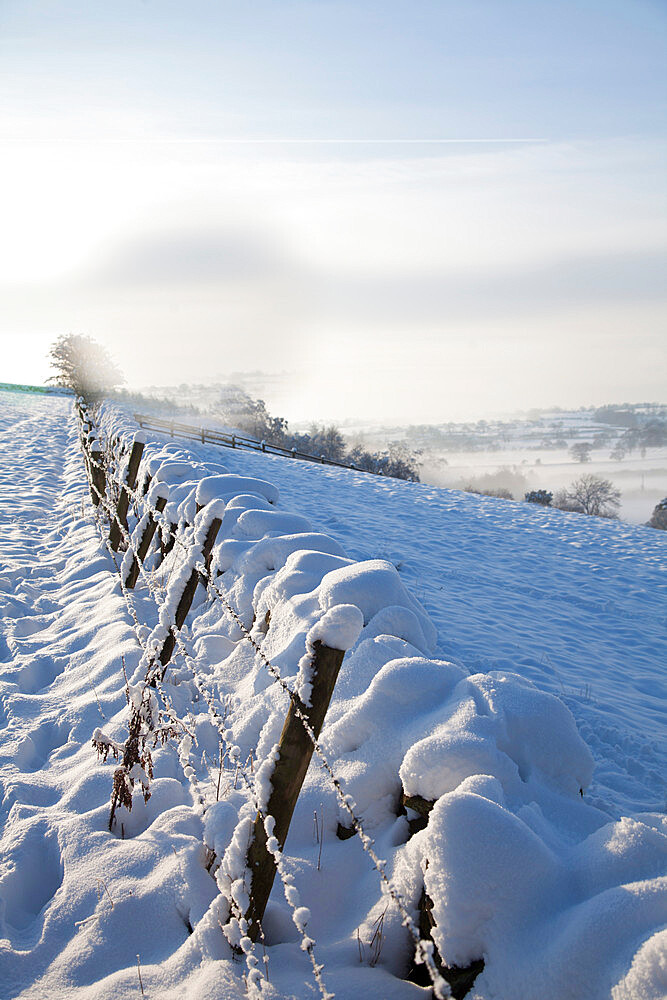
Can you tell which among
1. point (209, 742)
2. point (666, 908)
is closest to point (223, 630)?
point (209, 742)

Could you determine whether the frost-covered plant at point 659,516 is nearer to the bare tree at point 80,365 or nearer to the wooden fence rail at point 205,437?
the wooden fence rail at point 205,437

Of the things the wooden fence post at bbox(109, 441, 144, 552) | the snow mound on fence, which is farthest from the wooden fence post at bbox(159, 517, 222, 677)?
the wooden fence post at bbox(109, 441, 144, 552)

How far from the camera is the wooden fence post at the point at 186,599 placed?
328 cm

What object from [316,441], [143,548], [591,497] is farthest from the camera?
[316,441]

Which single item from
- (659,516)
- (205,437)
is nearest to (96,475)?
(205,437)

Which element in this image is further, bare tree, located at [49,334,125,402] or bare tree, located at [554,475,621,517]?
bare tree, located at [554,475,621,517]

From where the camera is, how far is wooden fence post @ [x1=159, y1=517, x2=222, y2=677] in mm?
3279

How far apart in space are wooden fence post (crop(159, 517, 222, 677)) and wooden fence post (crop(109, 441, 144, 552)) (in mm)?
2383

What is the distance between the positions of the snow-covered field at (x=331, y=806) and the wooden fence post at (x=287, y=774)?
0.09 meters

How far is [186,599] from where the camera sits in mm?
3309

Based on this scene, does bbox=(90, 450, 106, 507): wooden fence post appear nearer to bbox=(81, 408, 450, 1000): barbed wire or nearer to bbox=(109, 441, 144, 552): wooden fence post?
bbox=(109, 441, 144, 552): wooden fence post

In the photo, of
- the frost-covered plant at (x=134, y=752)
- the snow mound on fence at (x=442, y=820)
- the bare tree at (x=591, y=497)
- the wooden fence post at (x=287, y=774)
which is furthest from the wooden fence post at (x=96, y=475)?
the bare tree at (x=591, y=497)

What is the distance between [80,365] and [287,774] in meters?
31.9

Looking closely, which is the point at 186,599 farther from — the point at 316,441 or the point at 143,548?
the point at 316,441
